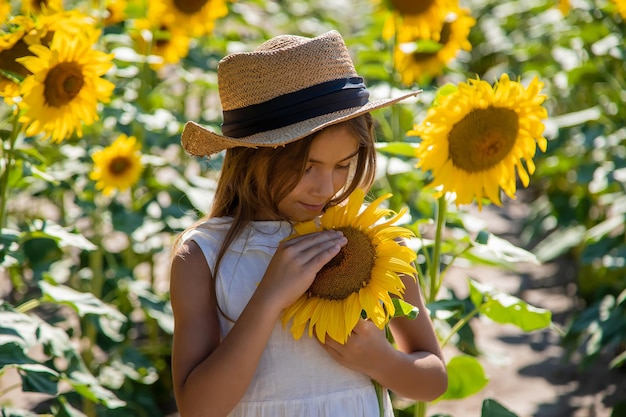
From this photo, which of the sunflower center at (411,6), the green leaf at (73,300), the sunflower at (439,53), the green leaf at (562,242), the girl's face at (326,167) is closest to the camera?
the girl's face at (326,167)

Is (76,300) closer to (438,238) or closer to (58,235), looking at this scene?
(58,235)

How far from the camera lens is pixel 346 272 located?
1372 mm

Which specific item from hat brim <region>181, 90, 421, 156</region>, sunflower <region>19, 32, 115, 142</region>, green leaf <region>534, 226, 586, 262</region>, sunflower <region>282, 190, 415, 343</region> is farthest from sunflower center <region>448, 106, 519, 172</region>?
green leaf <region>534, 226, 586, 262</region>

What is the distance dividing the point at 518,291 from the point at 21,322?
2843 millimetres

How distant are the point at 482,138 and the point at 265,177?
479 millimetres

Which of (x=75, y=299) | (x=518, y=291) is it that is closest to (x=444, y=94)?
(x=75, y=299)

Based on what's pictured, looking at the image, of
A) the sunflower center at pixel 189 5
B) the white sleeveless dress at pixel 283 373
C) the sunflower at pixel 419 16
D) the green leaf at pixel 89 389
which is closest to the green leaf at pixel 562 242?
the sunflower at pixel 419 16

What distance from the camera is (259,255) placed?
1.56m

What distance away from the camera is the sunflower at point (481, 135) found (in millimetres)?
1726

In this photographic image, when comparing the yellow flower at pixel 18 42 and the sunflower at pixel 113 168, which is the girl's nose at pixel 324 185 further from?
the sunflower at pixel 113 168

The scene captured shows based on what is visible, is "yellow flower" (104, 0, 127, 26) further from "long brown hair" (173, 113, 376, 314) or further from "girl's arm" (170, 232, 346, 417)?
"girl's arm" (170, 232, 346, 417)

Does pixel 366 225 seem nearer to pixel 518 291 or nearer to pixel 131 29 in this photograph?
pixel 131 29

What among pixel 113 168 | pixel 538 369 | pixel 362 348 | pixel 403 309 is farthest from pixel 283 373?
pixel 538 369

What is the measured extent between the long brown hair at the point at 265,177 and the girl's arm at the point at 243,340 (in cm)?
12
